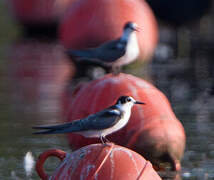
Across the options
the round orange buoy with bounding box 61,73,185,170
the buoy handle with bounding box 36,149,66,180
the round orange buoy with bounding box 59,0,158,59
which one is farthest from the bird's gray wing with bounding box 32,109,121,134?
the round orange buoy with bounding box 59,0,158,59

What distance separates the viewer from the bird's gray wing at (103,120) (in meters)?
6.61

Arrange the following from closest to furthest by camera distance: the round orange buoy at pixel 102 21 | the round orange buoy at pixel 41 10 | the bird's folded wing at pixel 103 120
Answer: the bird's folded wing at pixel 103 120, the round orange buoy at pixel 102 21, the round orange buoy at pixel 41 10

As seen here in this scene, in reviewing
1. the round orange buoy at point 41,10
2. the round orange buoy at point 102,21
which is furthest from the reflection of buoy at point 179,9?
the round orange buoy at point 102,21

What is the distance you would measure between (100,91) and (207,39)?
11159 millimetres

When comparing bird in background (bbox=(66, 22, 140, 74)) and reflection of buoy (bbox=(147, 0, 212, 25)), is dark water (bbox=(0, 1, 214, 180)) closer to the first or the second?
reflection of buoy (bbox=(147, 0, 212, 25))

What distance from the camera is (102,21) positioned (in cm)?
1402

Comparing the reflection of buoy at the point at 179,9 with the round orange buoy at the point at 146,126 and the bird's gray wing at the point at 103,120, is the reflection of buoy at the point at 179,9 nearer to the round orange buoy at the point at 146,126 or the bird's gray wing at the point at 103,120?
the round orange buoy at the point at 146,126

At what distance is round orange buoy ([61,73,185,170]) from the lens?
7.65m

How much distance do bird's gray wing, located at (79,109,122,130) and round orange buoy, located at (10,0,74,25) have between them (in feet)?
45.0

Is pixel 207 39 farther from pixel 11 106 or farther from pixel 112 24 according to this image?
pixel 11 106

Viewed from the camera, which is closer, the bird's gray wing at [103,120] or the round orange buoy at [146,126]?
the bird's gray wing at [103,120]

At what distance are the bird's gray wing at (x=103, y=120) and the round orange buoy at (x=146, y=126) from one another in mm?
994

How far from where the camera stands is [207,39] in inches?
741

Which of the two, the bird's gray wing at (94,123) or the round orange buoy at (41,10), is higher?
the bird's gray wing at (94,123)
